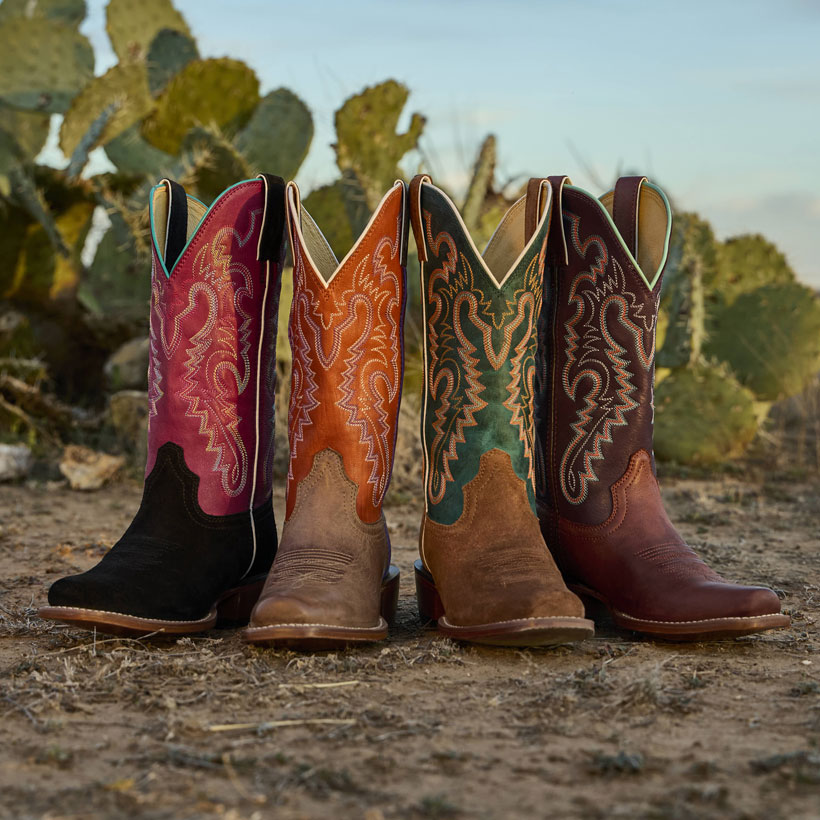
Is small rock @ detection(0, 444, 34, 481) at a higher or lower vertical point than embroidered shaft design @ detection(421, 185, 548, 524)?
lower

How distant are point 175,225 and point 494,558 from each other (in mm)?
1046

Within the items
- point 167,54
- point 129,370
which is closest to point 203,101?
point 167,54

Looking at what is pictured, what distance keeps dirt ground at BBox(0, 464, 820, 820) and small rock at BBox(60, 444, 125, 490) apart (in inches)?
86.4

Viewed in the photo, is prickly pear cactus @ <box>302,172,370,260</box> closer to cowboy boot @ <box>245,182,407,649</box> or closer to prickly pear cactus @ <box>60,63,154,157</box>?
prickly pear cactus @ <box>60,63,154,157</box>

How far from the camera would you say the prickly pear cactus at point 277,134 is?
568cm

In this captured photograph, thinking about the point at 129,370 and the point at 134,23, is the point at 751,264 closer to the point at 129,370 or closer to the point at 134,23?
the point at 129,370

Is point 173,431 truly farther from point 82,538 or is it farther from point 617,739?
point 82,538

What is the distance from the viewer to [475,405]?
200 cm

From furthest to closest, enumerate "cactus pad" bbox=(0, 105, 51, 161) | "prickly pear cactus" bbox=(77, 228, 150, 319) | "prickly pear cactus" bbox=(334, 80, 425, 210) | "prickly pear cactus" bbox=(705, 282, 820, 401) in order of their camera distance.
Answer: "cactus pad" bbox=(0, 105, 51, 161) → "prickly pear cactus" bbox=(77, 228, 150, 319) → "prickly pear cactus" bbox=(705, 282, 820, 401) → "prickly pear cactus" bbox=(334, 80, 425, 210)

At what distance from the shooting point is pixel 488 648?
190 centimetres

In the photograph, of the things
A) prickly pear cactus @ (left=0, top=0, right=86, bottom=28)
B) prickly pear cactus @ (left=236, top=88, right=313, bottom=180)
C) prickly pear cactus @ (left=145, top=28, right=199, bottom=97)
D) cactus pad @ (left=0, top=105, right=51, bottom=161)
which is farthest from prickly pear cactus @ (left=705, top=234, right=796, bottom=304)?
prickly pear cactus @ (left=0, top=0, right=86, bottom=28)

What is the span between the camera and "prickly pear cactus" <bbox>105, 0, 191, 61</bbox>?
6.29m

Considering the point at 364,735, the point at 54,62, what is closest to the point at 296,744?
the point at 364,735

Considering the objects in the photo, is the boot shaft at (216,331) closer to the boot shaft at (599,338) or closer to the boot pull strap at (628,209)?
the boot shaft at (599,338)
